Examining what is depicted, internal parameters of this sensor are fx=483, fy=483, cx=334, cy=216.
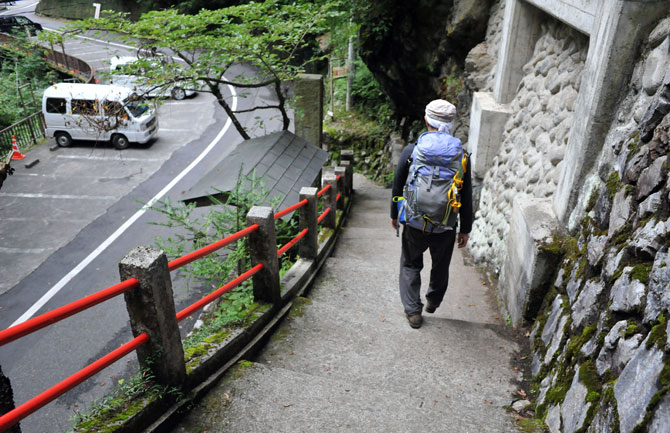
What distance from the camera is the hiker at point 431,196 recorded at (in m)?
3.68

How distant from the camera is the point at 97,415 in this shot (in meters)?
2.49

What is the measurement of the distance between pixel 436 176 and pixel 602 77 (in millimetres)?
1381

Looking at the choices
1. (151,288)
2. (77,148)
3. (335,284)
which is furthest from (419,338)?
(77,148)

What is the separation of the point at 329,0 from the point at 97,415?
8976 mm

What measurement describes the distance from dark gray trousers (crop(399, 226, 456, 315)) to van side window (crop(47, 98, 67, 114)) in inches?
649

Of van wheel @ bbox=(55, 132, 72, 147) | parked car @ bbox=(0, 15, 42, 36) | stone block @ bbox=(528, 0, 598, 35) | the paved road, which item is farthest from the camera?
parked car @ bbox=(0, 15, 42, 36)

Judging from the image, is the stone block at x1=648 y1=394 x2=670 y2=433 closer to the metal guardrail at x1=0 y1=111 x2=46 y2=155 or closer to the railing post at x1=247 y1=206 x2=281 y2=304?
the railing post at x1=247 y1=206 x2=281 y2=304

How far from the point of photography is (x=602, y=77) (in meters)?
3.52

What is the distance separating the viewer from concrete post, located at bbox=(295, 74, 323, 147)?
9367mm

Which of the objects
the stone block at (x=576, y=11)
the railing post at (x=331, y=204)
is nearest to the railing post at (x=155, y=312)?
the stone block at (x=576, y=11)

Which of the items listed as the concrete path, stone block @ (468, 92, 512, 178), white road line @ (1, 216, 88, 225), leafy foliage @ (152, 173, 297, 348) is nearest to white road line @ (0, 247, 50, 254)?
white road line @ (1, 216, 88, 225)

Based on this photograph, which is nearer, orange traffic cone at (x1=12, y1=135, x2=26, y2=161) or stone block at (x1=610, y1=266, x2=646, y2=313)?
Answer: stone block at (x1=610, y1=266, x2=646, y2=313)

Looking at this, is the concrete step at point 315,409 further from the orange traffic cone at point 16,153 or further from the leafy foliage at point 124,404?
the orange traffic cone at point 16,153

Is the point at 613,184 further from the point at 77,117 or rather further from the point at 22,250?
the point at 77,117
